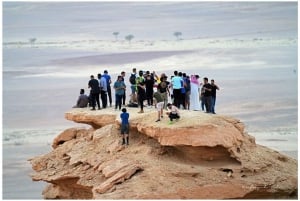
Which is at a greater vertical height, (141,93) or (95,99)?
(141,93)

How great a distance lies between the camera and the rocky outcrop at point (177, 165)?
28.8 metres

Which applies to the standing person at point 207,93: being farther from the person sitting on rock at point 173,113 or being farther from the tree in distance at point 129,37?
the tree in distance at point 129,37

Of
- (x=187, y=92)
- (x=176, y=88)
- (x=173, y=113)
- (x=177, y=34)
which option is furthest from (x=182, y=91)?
(x=177, y=34)

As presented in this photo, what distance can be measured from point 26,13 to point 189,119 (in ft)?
140

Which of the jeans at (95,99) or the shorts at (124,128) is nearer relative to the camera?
the shorts at (124,128)

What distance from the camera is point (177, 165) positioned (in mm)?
29453

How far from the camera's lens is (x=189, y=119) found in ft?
97.5

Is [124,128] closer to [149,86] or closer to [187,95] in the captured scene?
[149,86]

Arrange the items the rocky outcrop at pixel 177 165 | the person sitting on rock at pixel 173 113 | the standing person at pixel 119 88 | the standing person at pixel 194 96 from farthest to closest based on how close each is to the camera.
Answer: the standing person at pixel 194 96 → the standing person at pixel 119 88 → the person sitting on rock at pixel 173 113 → the rocky outcrop at pixel 177 165

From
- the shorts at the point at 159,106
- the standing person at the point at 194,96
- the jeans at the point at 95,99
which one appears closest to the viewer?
the shorts at the point at 159,106

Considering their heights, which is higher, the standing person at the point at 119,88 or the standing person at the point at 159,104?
the standing person at the point at 119,88

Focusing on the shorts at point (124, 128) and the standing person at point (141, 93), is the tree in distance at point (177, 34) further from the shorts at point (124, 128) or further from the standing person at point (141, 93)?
the shorts at point (124, 128)

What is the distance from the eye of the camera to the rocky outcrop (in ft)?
94.6

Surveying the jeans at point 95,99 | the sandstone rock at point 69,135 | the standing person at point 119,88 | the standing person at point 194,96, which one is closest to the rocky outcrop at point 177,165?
the standing person at point 119,88
